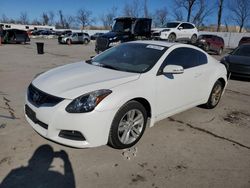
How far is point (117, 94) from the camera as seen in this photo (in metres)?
3.44

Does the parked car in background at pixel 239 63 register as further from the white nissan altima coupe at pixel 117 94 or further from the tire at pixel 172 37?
the tire at pixel 172 37

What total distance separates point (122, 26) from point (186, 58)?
1121 centimetres

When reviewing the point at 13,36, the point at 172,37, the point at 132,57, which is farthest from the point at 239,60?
the point at 13,36

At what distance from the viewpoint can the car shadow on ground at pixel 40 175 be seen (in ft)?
9.52

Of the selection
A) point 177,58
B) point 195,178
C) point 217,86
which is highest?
point 177,58

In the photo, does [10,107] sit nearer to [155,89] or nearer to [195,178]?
[155,89]

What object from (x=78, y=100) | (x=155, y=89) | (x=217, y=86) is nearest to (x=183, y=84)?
(x=155, y=89)

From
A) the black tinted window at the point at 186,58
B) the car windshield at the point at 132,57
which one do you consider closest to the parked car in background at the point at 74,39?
the car windshield at the point at 132,57

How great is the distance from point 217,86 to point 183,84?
161cm

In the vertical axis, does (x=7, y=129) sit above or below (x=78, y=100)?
below

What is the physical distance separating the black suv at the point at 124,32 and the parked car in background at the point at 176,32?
356 cm

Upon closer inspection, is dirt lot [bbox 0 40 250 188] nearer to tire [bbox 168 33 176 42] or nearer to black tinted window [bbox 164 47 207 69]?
black tinted window [bbox 164 47 207 69]

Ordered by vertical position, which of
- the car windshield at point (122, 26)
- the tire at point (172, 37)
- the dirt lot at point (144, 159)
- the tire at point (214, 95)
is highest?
A: the car windshield at point (122, 26)

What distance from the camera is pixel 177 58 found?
15.3 ft
